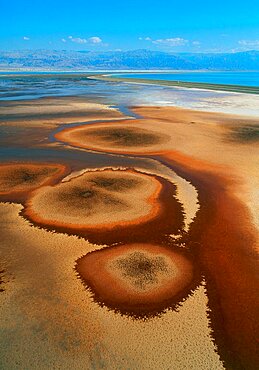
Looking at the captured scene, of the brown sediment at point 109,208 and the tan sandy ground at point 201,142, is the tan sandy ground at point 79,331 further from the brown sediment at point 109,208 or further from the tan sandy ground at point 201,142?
the tan sandy ground at point 201,142

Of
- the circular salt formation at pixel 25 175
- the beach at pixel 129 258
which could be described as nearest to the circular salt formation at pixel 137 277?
the beach at pixel 129 258

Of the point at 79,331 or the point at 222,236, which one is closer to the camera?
the point at 79,331

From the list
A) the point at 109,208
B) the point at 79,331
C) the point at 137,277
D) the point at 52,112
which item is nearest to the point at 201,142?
the point at 109,208

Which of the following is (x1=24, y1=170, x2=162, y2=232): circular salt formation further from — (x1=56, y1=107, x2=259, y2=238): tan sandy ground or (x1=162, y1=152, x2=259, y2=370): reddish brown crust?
(x1=56, y1=107, x2=259, y2=238): tan sandy ground

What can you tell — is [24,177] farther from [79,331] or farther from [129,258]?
[79,331]

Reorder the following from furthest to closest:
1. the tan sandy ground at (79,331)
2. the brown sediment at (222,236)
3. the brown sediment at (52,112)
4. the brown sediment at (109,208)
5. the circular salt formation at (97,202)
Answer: the brown sediment at (52,112), the circular salt formation at (97,202), the brown sediment at (109,208), the brown sediment at (222,236), the tan sandy ground at (79,331)

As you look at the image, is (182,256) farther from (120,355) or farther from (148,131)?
(148,131)
